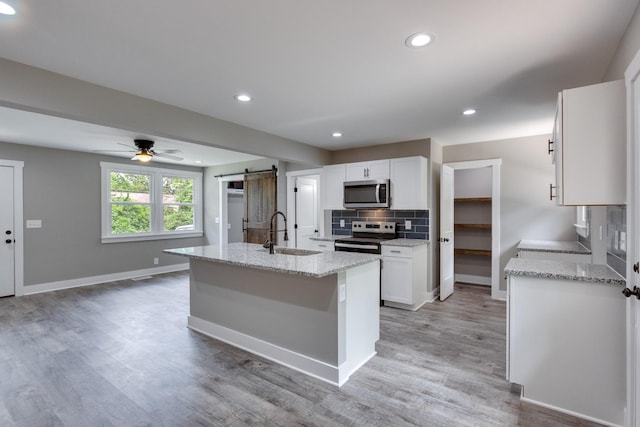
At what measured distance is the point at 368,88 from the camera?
2.74 meters

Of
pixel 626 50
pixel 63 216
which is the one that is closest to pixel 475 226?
pixel 626 50

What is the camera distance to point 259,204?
20.7ft

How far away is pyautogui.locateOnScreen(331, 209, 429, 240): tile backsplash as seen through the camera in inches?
185

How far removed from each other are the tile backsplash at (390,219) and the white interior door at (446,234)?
0.24 m

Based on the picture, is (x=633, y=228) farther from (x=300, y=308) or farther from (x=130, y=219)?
(x=130, y=219)

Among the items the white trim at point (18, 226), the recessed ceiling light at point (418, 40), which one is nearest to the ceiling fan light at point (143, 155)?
the white trim at point (18, 226)

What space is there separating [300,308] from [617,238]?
2271 millimetres

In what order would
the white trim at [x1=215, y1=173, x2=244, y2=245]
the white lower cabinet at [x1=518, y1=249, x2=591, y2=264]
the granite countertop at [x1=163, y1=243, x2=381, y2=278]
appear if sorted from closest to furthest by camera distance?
the granite countertop at [x1=163, y1=243, x2=381, y2=278] → the white lower cabinet at [x1=518, y1=249, x2=591, y2=264] → the white trim at [x1=215, y1=173, x2=244, y2=245]

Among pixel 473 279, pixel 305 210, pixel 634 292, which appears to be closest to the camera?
pixel 634 292

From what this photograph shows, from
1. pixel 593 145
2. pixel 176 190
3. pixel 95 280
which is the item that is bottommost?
pixel 95 280

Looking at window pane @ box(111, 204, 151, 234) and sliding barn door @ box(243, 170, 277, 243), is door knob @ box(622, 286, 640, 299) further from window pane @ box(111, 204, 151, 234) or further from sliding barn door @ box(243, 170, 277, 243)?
window pane @ box(111, 204, 151, 234)

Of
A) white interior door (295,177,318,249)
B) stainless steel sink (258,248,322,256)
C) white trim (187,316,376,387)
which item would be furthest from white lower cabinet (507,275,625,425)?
white interior door (295,177,318,249)

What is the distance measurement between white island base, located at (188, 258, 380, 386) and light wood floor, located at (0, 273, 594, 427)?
127 mm

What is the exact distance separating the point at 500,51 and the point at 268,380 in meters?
2.90
